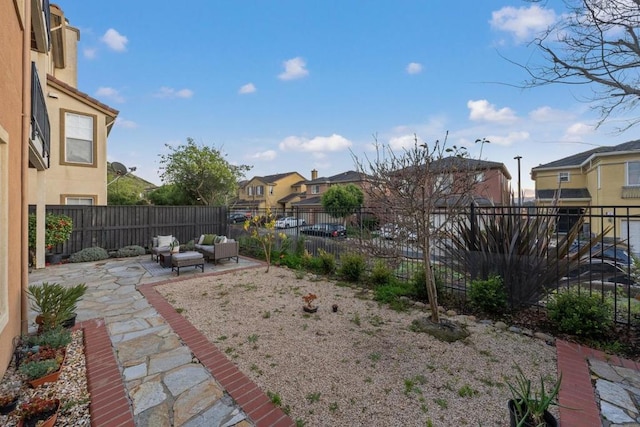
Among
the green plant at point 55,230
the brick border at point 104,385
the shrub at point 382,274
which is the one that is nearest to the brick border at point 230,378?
the brick border at point 104,385

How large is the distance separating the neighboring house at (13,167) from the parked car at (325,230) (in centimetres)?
645


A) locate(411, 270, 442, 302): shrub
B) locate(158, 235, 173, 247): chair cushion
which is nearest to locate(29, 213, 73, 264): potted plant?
locate(158, 235, 173, 247): chair cushion

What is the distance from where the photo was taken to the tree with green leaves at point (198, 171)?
1812cm

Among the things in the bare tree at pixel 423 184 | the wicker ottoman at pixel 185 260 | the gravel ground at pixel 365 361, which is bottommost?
the gravel ground at pixel 365 361

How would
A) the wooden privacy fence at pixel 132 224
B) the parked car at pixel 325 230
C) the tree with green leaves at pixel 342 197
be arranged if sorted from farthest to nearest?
1. the tree with green leaves at pixel 342 197
2. the wooden privacy fence at pixel 132 224
3. the parked car at pixel 325 230

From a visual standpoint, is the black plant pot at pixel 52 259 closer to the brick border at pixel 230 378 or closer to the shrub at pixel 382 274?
the brick border at pixel 230 378

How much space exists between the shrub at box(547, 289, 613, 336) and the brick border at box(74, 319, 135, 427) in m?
5.26

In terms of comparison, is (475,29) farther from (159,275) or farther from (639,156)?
(639,156)

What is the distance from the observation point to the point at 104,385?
2762mm

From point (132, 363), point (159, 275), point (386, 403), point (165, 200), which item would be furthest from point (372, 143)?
point (165, 200)

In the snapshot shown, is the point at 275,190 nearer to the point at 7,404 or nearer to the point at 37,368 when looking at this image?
the point at 37,368

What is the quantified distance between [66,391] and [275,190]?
126ft

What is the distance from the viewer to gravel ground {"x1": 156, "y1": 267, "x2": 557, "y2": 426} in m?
2.43

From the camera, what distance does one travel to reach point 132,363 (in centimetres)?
320
